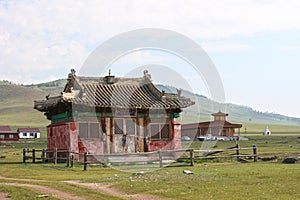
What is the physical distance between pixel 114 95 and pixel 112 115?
2293mm

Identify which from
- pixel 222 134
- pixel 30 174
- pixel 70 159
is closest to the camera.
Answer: pixel 30 174

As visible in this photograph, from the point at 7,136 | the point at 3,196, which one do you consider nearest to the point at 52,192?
the point at 3,196

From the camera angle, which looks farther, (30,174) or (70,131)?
(70,131)

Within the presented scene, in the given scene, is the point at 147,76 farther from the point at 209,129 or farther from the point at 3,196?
the point at 209,129

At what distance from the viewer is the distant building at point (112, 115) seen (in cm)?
4678

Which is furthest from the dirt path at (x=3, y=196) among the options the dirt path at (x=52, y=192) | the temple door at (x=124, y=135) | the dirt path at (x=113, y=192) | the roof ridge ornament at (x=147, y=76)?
the roof ridge ornament at (x=147, y=76)

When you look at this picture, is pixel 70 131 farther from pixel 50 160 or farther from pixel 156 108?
pixel 156 108

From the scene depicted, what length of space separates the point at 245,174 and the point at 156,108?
18.6 metres

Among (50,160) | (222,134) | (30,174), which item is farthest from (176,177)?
(222,134)

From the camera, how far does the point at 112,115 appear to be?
47.9m

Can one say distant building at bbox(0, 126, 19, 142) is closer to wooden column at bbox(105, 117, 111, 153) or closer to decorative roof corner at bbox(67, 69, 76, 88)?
decorative roof corner at bbox(67, 69, 76, 88)

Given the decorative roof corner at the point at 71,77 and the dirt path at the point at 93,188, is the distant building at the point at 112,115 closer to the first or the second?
the decorative roof corner at the point at 71,77

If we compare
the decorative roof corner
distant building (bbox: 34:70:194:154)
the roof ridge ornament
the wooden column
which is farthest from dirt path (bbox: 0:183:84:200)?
the roof ridge ornament

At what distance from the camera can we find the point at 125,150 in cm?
4838
